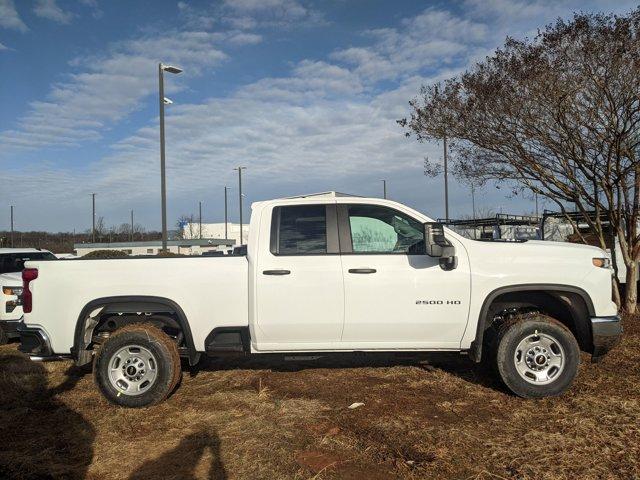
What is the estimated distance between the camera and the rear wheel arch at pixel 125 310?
5.31 m

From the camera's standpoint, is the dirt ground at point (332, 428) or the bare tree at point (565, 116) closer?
the dirt ground at point (332, 428)

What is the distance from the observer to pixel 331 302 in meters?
5.23

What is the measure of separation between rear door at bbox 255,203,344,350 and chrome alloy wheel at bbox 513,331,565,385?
180 cm

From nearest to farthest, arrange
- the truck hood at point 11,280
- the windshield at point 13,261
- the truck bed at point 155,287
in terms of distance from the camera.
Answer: the truck bed at point 155,287, the truck hood at point 11,280, the windshield at point 13,261

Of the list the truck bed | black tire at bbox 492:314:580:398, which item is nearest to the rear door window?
the truck bed

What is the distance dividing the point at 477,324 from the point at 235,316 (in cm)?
236

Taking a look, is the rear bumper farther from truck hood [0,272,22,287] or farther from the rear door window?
the rear door window

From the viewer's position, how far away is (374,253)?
534 centimetres

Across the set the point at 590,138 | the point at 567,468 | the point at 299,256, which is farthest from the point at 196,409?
the point at 590,138

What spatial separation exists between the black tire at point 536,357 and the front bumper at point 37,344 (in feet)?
14.5

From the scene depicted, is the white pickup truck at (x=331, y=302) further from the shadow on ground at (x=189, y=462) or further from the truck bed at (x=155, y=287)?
the shadow on ground at (x=189, y=462)

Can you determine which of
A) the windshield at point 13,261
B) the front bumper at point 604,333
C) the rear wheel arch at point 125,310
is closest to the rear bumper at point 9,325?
the windshield at point 13,261

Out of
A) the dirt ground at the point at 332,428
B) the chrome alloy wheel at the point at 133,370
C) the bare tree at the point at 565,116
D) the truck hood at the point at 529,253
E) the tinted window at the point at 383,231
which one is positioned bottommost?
the dirt ground at the point at 332,428

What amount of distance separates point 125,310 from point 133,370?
599 mm
